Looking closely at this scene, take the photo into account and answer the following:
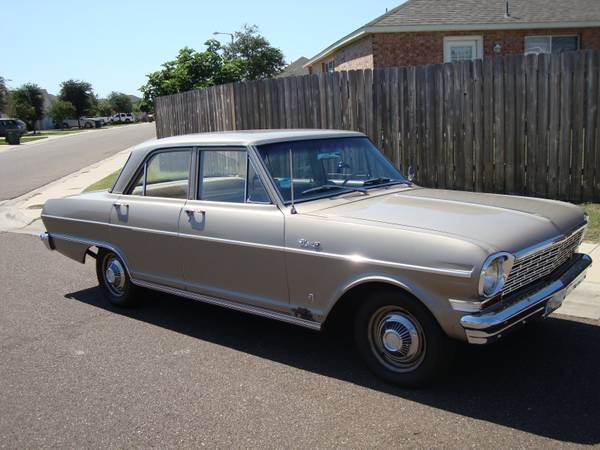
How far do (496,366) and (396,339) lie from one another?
0.86m

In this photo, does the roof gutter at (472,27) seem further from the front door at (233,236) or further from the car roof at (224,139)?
the front door at (233,236)

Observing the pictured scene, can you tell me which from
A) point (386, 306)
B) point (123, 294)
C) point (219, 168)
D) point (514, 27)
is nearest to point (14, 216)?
point (123, 294)

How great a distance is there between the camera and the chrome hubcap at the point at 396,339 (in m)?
3.77

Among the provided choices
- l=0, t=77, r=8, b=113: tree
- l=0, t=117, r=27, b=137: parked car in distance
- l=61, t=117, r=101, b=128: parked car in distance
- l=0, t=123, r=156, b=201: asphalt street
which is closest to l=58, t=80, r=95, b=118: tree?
l=61, t=117, r=101, b=128: parked car in distance

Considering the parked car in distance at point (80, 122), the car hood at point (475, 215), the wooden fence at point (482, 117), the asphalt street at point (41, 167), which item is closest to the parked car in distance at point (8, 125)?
the asphalt street at point (41, 167)

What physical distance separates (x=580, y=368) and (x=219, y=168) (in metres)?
3.07

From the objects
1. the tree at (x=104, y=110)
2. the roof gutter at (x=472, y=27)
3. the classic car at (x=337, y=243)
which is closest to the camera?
the classic car at (x=337, y=243)

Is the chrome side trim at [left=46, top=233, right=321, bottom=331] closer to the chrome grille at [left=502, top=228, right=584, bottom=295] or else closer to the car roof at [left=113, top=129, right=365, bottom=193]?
the car roof at [left=113, top=129, right=365, bottom=193]

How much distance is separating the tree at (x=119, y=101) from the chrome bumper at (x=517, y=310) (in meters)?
113

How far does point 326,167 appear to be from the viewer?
16.0 ft

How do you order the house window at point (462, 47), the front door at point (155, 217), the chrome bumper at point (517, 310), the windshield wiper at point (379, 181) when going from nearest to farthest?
the chrome bumper at point (517, 310)
the windshield wiper at point (379, 181)
the front door at point (155, 217)
the house window at point (462, 47)

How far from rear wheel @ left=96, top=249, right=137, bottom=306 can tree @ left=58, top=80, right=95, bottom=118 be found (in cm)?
8526

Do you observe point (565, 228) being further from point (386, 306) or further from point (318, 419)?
point (318, 419)

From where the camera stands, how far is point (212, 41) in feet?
82.2
